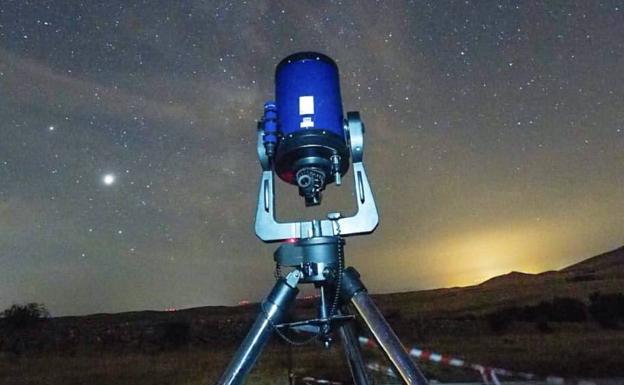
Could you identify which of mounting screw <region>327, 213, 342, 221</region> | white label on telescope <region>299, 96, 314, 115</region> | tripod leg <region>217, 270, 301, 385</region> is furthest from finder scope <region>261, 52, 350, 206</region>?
tripod leg <region>217, 270, 301, 385</region>

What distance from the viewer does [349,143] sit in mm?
2746

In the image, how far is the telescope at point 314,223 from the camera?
1852 millimetres

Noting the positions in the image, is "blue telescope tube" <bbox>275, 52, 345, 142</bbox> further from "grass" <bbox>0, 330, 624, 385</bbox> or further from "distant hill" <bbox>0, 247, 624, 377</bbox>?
"grass" <bbox>0, 330, 624, 385</bbox>

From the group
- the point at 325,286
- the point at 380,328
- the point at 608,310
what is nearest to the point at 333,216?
the point at 325,286


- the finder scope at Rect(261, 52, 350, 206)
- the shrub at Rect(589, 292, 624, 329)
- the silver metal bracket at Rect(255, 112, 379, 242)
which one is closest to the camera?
the silver metal bracket at Rect(255, 112, 379, 242)

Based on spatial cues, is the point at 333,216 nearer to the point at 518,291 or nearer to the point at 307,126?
the point at 307,126

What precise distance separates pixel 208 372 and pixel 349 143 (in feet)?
35.0

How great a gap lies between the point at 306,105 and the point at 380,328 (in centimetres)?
148

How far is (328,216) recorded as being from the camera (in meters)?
2.25

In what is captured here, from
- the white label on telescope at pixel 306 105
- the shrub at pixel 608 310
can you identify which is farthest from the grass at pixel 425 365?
the white label on telescope at pixel 306 105

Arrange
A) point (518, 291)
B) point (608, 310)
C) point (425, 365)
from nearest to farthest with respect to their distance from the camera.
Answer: point (425, 365)
point (608, 310)
point (518, 291)

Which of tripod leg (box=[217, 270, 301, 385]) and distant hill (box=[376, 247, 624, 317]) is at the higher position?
distant hill (box=[376, 247, 624, 317])

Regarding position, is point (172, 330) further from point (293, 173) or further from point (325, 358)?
point (293, 173)

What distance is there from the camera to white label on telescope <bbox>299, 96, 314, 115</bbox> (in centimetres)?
273
